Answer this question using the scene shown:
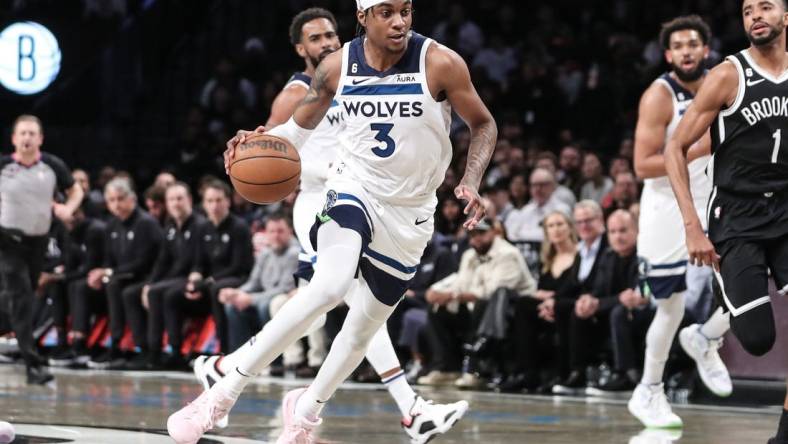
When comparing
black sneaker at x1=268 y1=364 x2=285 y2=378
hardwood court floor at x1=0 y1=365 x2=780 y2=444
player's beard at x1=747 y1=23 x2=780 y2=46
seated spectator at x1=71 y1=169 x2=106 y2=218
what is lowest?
→ black sneaker at x1=268 y1=364 x2=285 y2=378

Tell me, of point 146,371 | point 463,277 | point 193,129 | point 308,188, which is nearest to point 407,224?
point 308,188

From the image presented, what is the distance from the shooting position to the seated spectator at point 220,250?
13.2 m

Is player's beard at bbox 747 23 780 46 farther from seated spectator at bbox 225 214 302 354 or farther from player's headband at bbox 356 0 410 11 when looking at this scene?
seated spectator at bbox 225 214 302 354

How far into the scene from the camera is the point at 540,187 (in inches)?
505

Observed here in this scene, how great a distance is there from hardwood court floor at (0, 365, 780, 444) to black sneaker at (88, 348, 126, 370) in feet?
7.46

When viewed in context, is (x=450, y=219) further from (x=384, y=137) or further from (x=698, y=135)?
(x=384, y=137)

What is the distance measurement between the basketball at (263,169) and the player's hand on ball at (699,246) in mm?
1846

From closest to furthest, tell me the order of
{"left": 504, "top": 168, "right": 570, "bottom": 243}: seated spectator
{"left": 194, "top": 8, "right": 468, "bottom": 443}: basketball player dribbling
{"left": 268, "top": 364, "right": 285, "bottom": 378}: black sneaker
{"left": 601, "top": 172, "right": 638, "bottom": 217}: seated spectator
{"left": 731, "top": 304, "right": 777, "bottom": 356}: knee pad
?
{"left": 731, "top": 304, "right": 777, "bottom": 356}: knee pad < {"left": 194, "top": 8, "right": 468, "bottom": 443}: basketball player dribbling < {"left": 601, "top": 172, "right": 638, "bottom": 217}: seated spectator < {"left": 268, "top": 364, "right": 285, "bottom": 378}: black sneaker < {"left": 504, "top": 168, "right": 570, "bottom": 243}: seated spectator

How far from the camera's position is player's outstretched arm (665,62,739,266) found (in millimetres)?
6367

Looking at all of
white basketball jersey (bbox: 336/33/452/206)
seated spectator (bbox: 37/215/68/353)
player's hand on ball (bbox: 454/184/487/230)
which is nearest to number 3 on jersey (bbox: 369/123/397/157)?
white basketball jersey (bbox: 336/33/452/206)

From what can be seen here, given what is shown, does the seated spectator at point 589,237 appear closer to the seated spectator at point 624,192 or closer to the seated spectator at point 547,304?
the seated spectator at point 547,304

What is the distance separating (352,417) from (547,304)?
283 centimetres

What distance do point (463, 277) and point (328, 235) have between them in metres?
5.59

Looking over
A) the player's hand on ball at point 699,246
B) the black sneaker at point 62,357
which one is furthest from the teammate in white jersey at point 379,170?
the black sneaker at point 62,357
